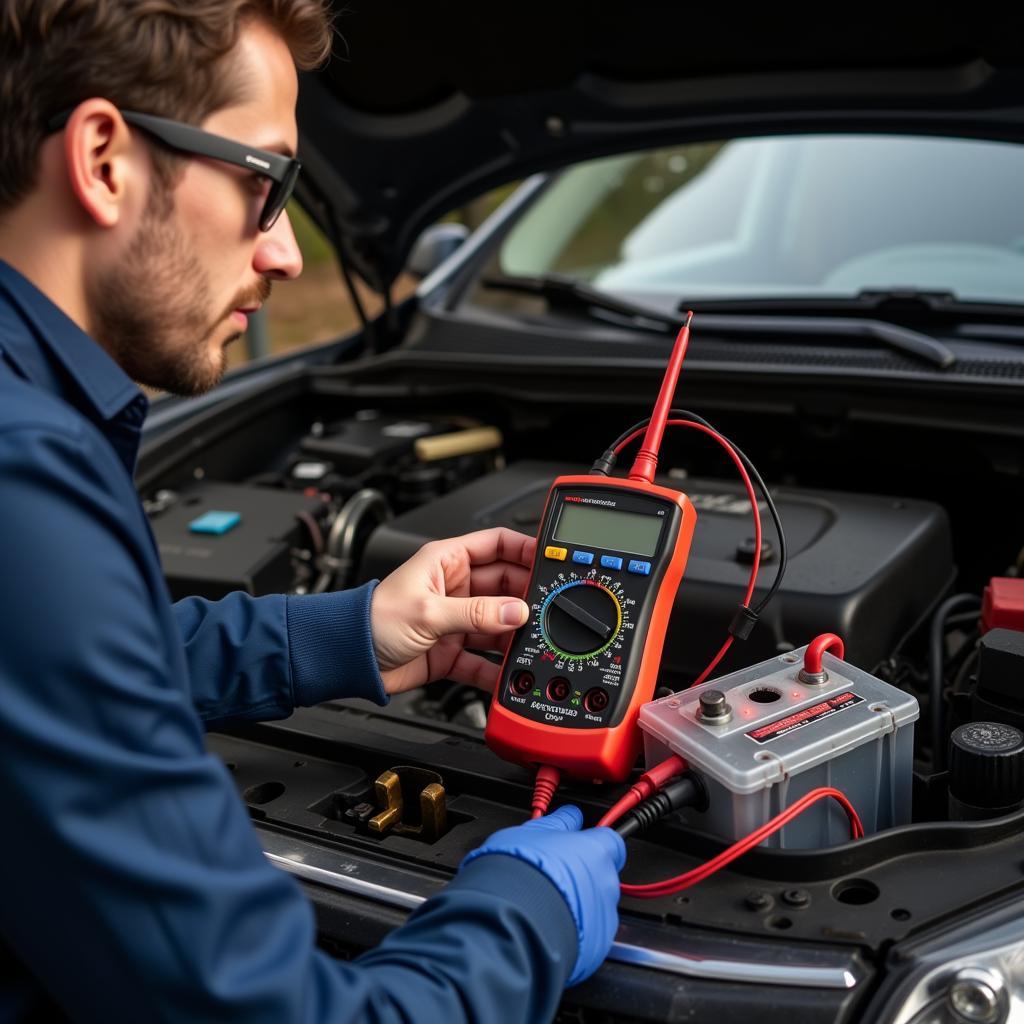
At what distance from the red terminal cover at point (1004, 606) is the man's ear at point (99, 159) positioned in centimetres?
104

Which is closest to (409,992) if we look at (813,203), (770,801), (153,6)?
(770,801)

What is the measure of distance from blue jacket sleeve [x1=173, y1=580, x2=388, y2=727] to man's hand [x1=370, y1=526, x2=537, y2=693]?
4cm

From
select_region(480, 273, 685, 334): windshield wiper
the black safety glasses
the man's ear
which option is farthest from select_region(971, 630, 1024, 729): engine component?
select_region(480, 273, 685, 334): windshield wiper

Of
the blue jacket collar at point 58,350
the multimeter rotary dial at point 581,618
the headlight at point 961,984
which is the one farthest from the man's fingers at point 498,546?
the headlight at point 961,984

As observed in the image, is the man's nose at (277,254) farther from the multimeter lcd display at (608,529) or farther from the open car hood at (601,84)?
the open car hood at (601,84)

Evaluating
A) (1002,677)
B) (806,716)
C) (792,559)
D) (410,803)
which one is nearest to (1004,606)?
(1002,677)

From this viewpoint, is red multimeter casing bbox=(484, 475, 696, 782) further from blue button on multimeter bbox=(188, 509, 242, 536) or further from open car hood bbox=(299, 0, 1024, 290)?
open car hood bbox=(299, 0, 1024, 290)

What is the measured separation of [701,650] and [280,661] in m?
0.52

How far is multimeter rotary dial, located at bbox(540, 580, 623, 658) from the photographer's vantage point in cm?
121

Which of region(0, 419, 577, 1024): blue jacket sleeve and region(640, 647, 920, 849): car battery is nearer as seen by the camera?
region(0, 419, 577, 1024): blue jacket sleeve

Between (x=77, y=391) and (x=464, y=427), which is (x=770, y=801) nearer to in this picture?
(x=77, y=391)

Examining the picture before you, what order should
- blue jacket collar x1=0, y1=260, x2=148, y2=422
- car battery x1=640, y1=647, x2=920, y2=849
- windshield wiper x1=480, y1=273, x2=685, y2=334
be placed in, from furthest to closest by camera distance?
1. windshield wiper x1=480, y1=273, x2=685, y2=334
2. car battery x1=640, y1=647, x2=920, y2=849
3. blue jacket collar x1=0, y1=260, x2=148, y2=422

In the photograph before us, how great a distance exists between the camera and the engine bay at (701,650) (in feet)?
3.55

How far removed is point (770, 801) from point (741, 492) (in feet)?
2.48
